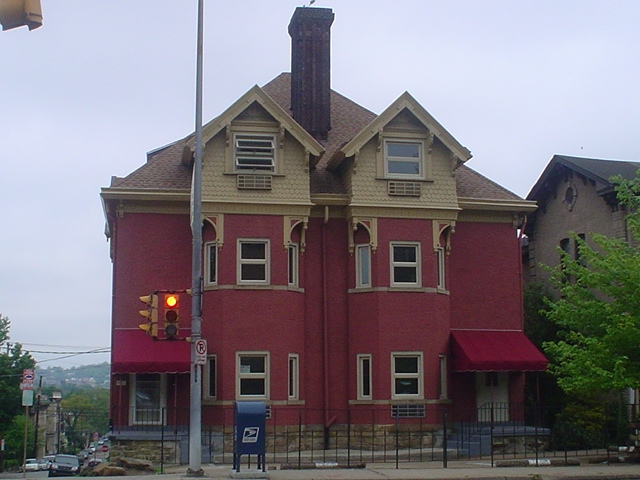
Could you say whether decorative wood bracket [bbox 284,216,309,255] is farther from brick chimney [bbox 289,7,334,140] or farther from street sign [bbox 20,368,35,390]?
street sign [bbox 20,368,35,390]

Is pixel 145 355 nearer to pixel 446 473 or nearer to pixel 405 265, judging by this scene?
pixel 405 265

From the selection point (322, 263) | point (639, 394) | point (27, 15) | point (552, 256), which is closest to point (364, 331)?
point (322, 263)

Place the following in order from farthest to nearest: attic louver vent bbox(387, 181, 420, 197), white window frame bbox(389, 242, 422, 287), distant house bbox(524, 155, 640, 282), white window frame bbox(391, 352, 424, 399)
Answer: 1. distant house bbox(524, 155, 640, 282)
2. attic louver vent bbox(387, 181, 420, 197)
3. white window frame bbox(389, 242, 422, 287)
4. white window frame bbox(391, 352, 424, 399)

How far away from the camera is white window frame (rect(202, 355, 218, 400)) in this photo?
27.0 m

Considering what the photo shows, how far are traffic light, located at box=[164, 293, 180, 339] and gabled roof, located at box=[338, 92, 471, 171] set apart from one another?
34.8 feet

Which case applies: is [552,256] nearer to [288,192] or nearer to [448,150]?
[448,150]

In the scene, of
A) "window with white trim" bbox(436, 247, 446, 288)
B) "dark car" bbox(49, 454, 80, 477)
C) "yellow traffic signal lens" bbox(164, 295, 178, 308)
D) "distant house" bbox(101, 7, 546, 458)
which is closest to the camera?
"yellow traffic signal lens" bbox(164, 295, 178, 308)

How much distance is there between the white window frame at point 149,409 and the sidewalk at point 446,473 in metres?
4.79

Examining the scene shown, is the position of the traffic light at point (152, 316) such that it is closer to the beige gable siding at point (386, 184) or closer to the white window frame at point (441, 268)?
the beige gable siding at point (386, 184)

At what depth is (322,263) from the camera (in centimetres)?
2894

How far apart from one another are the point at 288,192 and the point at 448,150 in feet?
17.8

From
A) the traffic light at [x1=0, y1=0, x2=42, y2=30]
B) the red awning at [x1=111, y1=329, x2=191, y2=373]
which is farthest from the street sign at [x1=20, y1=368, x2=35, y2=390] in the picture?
the traffic light at [x1=0, y1=0, x2=42, y2=30]

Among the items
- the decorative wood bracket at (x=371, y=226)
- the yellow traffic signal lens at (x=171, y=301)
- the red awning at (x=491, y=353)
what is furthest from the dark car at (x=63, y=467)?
the yellow traffic signal lens at (x=171, y=301)

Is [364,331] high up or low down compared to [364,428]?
up
